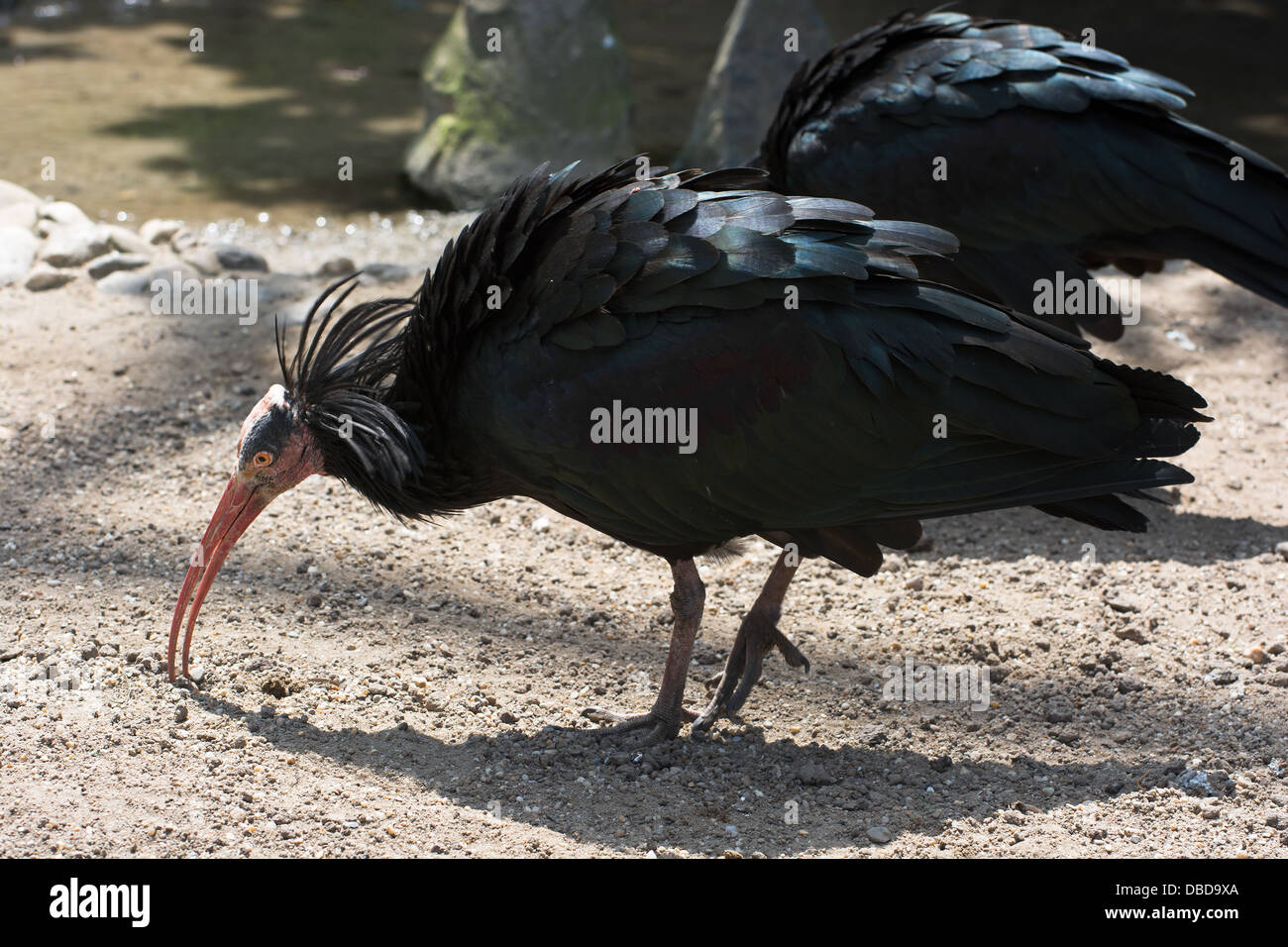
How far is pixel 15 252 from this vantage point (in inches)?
276

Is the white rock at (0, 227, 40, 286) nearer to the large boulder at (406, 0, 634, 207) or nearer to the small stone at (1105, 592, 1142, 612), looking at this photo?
the large boulder at (406, 0, 634, 207)

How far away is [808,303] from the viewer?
374 cm

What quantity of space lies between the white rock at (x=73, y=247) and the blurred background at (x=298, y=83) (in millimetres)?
1521

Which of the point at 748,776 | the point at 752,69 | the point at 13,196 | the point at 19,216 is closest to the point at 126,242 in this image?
the point at 19,216

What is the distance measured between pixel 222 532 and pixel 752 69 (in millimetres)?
5698

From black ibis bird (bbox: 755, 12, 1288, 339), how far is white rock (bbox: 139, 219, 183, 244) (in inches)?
162

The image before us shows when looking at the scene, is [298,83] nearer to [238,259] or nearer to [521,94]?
[521,94]

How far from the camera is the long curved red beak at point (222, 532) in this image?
4102mm

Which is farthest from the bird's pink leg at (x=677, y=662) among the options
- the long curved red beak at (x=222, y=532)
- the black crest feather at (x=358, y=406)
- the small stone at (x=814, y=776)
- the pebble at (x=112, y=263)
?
the pebble at (x=112, y=263)

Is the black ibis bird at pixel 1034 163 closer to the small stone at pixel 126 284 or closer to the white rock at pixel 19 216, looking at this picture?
the small stone at pixel 126 284

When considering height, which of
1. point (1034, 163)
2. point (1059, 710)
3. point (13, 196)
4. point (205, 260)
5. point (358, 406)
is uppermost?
point (1034, 163)

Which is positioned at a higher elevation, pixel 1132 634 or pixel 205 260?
pixel 205 260

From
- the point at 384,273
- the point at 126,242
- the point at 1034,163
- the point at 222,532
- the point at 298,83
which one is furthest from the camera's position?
the point at 298,83

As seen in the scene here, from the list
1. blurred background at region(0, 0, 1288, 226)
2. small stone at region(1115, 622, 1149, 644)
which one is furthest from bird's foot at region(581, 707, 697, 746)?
blurred background at region(0, 0, 1288, 226)
